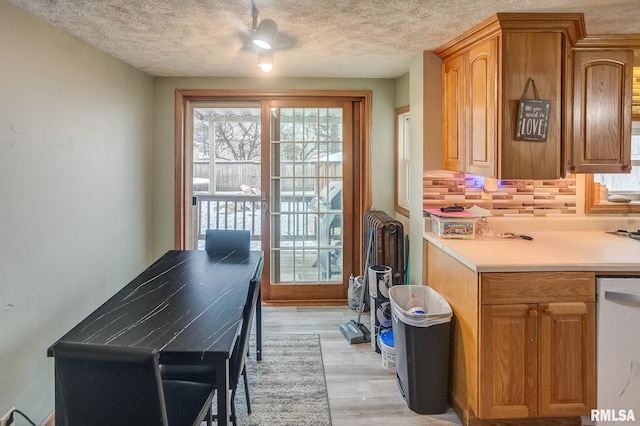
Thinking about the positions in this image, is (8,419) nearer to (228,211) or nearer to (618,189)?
(618,189)

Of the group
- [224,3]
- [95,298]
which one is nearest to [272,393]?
[95,298]

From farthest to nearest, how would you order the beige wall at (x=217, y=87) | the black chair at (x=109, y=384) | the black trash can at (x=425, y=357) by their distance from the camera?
the beige wall at (x=217, y=87) → the black trash can at (x=425, y=357) → the black chair at (x=109, y=384)

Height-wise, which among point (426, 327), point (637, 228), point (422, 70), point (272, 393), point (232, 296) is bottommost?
point (272, 393)

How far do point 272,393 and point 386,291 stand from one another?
3.34ft

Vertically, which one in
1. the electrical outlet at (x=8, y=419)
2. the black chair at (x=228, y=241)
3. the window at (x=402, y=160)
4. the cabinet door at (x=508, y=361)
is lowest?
the electrical outlet at (x=8, y=419)

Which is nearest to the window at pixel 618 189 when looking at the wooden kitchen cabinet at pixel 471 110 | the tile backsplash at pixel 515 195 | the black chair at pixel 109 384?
the tile backsplash at pixel 515 195

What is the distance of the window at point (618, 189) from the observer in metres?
2.85

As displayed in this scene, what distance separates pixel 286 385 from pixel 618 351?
1808 mm

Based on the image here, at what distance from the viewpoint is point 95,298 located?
8.79ft

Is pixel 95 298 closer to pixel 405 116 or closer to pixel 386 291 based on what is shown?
pixel 386 291

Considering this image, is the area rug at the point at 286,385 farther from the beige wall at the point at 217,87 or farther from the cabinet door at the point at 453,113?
the cabinet door at the point at 453,113

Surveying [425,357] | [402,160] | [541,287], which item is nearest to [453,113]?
[402,160]

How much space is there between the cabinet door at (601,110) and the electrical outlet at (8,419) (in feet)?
10.8

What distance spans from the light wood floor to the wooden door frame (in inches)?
31.8
